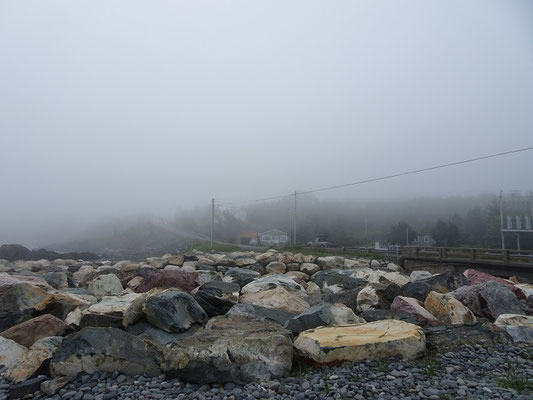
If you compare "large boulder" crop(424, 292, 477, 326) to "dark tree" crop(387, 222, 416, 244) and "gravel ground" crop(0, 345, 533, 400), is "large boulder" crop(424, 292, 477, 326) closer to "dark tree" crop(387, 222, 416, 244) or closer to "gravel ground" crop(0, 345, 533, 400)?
"gravel ground" crop(0, 345, 533, 400)

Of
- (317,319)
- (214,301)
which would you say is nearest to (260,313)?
(214,301)

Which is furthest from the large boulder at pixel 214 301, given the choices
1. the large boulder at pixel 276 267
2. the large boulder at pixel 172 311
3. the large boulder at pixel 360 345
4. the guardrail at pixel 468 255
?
the guardrail at pixel 468 255

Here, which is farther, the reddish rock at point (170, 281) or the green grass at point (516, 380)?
the reddish rock at point (170, 281)

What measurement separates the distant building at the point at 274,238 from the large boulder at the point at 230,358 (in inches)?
1361

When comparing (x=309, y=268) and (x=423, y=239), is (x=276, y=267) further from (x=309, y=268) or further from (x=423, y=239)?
(x=423, y=239)

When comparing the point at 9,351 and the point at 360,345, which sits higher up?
the point at 360,345

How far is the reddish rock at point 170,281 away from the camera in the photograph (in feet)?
32.6

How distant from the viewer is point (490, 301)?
7699 mm

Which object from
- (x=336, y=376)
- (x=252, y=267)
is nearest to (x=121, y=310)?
(x=336, y=376)

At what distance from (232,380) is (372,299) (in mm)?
4277

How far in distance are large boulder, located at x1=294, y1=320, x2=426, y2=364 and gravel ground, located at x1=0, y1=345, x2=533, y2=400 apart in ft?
0.40

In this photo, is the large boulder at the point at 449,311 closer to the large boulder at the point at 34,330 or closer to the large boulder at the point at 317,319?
the large boulder at the point at 317,319

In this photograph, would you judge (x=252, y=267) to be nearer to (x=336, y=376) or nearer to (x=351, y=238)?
(x=336, y=376)

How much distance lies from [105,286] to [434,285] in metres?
9.54
